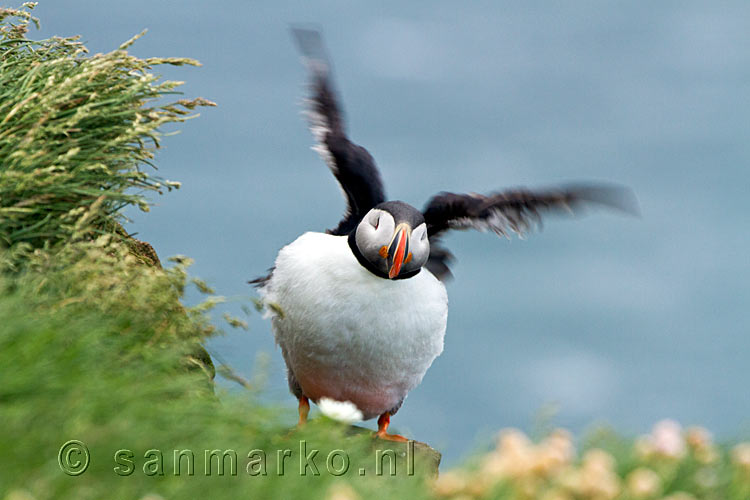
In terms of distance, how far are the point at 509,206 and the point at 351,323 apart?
175cm

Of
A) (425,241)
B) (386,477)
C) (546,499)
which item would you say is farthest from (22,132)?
(546,499)

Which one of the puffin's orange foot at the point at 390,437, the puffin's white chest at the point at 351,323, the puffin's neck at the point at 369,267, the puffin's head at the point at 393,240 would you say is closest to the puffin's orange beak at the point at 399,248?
the puffin's head at the point at 393,240

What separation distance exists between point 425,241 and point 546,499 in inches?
141

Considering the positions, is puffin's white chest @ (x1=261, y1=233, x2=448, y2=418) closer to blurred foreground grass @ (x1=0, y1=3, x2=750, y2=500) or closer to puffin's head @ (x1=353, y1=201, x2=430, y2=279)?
puffin's head @ (x1=353, y1=201, x2=430, y2=279)

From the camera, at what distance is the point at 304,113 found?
8.99 meters

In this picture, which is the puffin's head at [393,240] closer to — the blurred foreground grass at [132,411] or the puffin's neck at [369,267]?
the puffin's neck at [369,267]

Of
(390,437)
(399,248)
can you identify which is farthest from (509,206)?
(390,437)

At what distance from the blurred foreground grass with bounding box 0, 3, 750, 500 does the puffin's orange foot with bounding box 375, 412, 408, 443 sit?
207 centimetres

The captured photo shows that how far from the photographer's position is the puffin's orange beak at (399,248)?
705cm

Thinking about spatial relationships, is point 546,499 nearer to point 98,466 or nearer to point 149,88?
point 98,466

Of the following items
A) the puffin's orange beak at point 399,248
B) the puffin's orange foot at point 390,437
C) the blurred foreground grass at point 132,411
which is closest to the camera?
the blurred foreground grass at point 132,411

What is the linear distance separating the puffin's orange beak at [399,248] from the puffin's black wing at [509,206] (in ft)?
2.78

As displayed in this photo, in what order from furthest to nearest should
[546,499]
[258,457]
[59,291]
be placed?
[59,291] → [258,457] → [546,499]

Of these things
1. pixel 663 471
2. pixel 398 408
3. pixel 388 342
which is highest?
pixel 663 471
